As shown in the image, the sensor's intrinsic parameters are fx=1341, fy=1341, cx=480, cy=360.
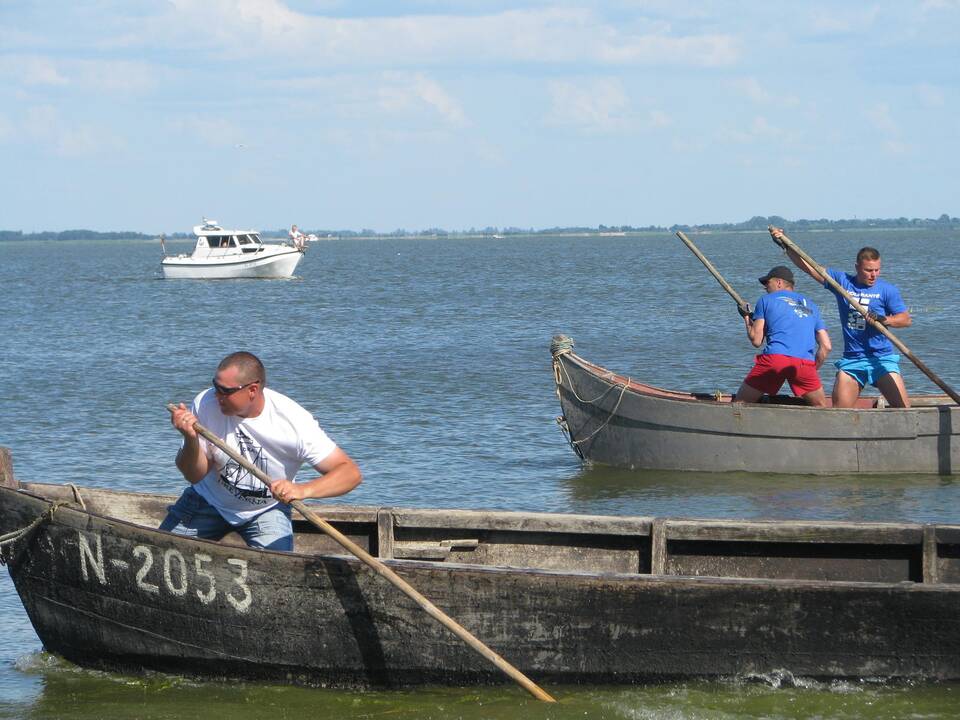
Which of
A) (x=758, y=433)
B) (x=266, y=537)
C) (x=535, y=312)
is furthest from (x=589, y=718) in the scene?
(x=535, y=312)

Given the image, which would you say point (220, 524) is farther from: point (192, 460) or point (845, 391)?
point (845, 391)

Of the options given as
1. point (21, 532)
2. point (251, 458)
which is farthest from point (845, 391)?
point (21, 532)

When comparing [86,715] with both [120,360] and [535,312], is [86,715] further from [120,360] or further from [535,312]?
[535,312]

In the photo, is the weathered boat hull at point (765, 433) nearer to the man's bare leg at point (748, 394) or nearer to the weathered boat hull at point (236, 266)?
the man's bare leg at point (748, 394)

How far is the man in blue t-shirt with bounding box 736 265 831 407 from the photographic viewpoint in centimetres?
1125

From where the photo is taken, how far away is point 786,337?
1130 cm

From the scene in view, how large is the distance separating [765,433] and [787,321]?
123 cm

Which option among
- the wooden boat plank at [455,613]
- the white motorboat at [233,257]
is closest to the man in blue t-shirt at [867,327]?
the wooden boat plank at [455,613]

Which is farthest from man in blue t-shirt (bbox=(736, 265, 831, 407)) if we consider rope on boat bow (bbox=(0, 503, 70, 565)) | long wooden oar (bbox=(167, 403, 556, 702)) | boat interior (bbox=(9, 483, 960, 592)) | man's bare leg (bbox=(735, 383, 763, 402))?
rope on boat bow (bbox=(0, 503, 70, 565))

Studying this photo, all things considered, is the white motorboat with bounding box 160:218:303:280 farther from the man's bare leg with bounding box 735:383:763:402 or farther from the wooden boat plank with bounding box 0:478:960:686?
the wooden boat plank with bounding box 0:478:960:686

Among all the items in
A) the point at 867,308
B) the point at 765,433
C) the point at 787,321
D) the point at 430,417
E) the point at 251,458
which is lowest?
the point at 430,417

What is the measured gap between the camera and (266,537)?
682 centimetres

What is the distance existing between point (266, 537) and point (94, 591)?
1.00 metres

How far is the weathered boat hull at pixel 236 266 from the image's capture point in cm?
5544
